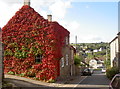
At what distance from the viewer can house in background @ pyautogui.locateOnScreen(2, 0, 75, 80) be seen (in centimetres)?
2342

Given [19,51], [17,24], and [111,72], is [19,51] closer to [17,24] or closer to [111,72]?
[17,24]

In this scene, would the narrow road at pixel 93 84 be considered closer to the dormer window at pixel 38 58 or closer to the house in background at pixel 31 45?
the house in background at pixel 31 45

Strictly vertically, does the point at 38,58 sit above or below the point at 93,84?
above

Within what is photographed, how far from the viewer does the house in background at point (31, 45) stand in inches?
922

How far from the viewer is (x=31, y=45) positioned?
2381 centimetres

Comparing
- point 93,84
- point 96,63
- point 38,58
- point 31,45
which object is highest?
point 31,45

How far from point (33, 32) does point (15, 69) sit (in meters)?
4.23

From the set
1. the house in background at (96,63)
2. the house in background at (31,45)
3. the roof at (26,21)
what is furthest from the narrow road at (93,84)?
the house in background at (96,63)

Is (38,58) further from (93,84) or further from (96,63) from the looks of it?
(96,63)

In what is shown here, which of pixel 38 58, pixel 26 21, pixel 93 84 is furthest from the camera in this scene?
pixel 26 21

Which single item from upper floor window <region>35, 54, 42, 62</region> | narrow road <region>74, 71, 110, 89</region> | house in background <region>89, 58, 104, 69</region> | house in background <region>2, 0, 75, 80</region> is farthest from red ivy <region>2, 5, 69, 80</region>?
house in background <region>89, 58, 104, 69</region>

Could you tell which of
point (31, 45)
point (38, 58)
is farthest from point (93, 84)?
point (31, 45)

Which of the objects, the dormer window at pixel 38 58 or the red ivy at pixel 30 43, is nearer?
the red ivy at pixel 30 43

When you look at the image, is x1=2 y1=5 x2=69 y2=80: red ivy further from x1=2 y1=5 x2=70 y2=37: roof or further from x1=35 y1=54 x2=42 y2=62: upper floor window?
x1=35 y1=54 x2=42 y2=62: upper floor window
